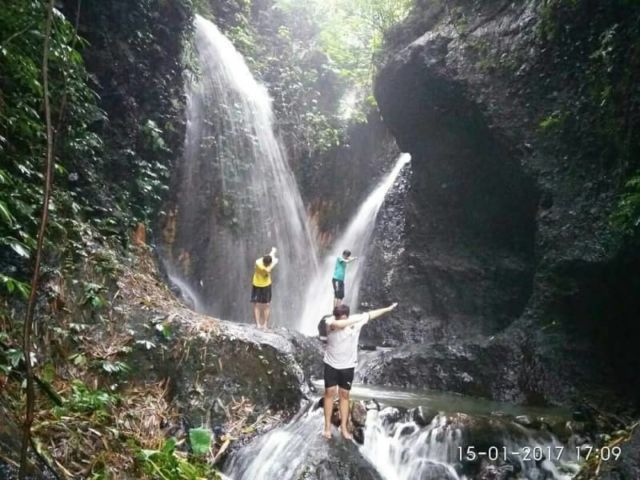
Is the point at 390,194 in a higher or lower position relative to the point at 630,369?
higher

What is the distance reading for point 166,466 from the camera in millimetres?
4438

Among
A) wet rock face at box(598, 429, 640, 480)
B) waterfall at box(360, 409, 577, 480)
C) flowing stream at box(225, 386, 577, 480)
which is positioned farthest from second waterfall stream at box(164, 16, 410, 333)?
wet rock face at box(598, 429, 640, 480)

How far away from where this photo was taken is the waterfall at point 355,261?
1502 cm

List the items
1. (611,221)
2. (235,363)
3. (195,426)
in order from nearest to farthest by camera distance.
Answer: (195,426)
(235,363)
(611,221)

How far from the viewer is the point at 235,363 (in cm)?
692

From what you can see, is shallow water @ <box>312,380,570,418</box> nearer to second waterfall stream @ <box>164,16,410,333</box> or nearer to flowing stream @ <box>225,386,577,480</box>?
flowing stream @ <box>225,386,577,480</box>

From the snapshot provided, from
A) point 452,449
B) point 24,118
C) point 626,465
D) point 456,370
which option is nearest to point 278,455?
point 452,449

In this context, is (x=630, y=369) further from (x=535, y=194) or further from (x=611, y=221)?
(x=535, y=194)

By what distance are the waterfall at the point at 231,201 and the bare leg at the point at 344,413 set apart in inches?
317

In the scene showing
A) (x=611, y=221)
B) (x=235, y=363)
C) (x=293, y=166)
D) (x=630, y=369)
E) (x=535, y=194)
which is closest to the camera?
(x=235, y=363)

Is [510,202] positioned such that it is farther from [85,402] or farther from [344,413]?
[85,402]

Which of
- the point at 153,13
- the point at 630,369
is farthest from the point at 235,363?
the point at 153,13

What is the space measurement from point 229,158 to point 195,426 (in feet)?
32.9
